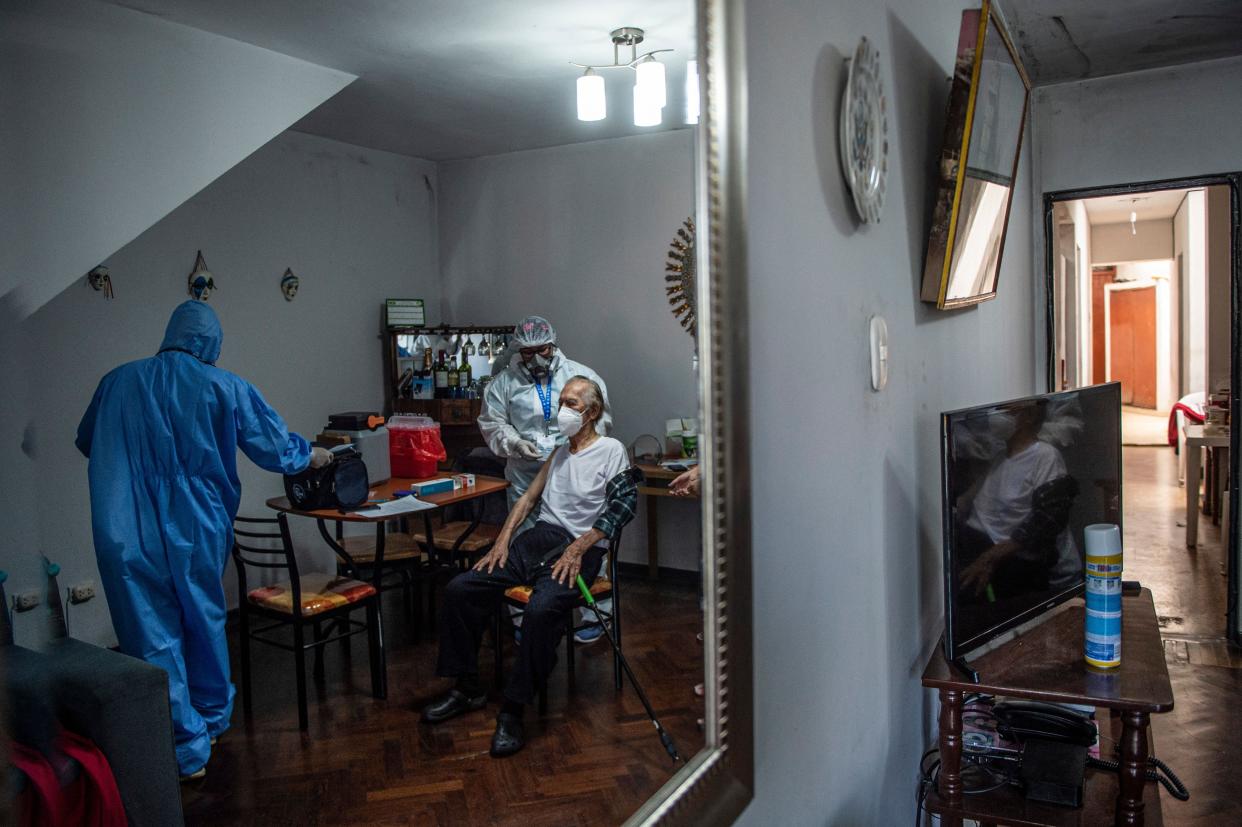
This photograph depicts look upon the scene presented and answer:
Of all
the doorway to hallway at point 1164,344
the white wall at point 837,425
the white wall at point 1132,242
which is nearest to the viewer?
the white wall at point 837,425

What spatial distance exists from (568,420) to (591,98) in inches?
13.0

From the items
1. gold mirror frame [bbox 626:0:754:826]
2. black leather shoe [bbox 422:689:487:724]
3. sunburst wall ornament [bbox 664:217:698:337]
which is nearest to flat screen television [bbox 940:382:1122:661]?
gold mirror frame [bbox 626:0:754:826]

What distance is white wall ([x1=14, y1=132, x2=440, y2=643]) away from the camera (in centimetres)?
53

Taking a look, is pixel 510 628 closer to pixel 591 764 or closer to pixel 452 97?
pixel 591 764

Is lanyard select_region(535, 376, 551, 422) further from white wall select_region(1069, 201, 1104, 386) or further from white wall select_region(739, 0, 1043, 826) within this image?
white wall select_region(1069, 201, 1104, 386)

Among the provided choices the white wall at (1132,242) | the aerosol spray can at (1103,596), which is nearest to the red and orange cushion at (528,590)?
the aerosol spray can at (1103,596)

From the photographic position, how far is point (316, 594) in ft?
2.63

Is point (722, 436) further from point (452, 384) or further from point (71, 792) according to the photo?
point (71, 792)

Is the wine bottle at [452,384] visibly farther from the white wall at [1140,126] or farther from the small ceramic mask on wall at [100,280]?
the white wall at [1140,126]

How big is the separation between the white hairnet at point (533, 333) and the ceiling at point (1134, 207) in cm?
973

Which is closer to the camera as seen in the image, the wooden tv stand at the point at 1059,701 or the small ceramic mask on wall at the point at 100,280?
the small ceramic mask on wall at the point at 100,280

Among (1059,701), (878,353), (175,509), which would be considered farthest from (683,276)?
(1059,701)

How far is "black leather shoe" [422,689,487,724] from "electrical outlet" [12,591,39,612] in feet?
1.29

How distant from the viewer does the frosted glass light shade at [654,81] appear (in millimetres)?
1007
